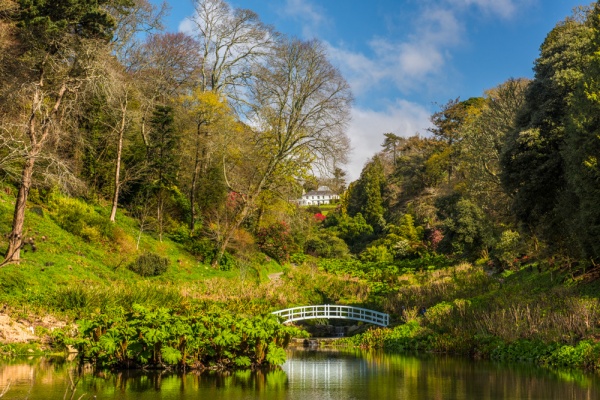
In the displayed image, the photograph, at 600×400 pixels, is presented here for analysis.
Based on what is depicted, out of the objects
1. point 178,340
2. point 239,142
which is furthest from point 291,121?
point 178,340

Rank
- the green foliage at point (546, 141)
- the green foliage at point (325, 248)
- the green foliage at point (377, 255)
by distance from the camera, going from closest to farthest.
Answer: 1. the green foliage at point (546, 141)
2. the green foliage at point (377, 255)
3. the green foliage at point (325, 248)

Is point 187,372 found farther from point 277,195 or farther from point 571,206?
point 277,195

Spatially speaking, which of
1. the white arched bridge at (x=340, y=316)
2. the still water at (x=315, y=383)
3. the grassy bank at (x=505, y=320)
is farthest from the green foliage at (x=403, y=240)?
the still water at (x=315, y=383)

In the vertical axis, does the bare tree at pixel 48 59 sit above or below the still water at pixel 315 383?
above

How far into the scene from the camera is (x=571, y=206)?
2402 cm

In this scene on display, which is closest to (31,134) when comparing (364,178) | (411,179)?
(411,179)

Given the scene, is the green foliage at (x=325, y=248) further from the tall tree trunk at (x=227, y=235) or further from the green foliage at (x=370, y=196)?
the tall tree trunk at (x=227, y=235)

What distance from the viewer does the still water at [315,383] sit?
12.7 m

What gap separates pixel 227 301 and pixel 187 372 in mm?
12744

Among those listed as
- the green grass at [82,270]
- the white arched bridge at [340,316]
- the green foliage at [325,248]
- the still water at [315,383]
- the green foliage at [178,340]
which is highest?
the green foliage at [325,248]

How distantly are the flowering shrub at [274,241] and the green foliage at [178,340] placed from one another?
28944 millimetres

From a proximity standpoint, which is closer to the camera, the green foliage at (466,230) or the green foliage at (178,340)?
the green foliage at (178,340)

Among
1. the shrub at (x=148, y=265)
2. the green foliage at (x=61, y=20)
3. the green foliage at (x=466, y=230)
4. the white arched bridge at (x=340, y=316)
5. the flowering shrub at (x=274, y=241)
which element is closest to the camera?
the green foliage at (x=61, y=20)

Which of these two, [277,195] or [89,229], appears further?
[277,195]
